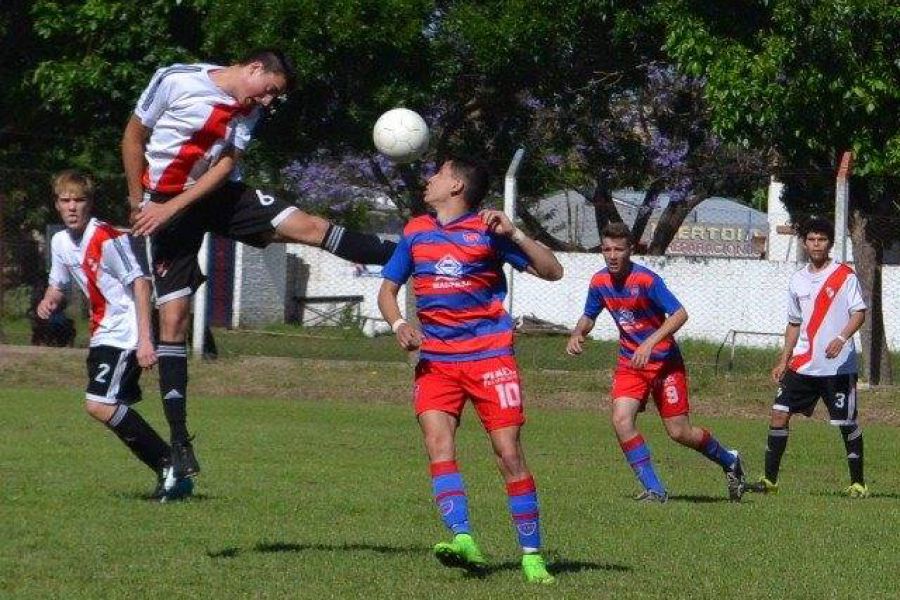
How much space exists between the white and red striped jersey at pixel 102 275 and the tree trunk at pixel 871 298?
431 inches

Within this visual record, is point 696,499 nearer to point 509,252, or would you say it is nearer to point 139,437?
point 139,437

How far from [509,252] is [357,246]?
1125 mm

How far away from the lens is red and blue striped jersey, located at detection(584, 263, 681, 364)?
10414 millimetres

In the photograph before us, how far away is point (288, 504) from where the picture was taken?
9242 millimetres

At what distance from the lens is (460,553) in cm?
658

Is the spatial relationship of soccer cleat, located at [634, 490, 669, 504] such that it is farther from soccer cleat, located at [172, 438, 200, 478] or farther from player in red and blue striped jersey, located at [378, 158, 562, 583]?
player in red and blue striped jersey, located at [378, 158, 562, 583]

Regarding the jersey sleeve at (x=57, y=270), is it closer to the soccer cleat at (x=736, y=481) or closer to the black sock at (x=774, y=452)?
the soccer cleat at (x=736, y=481)

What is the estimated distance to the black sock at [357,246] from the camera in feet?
25.3

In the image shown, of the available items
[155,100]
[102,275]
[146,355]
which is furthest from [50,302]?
[155,100]

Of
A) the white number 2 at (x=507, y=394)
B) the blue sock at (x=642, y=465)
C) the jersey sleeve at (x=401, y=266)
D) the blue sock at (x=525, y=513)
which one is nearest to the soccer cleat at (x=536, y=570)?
the blue sock at (x=525, y=513)

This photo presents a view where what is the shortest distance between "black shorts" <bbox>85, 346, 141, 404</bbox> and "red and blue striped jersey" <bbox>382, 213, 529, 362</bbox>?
10.2 feet

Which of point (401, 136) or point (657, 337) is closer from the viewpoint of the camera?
point (657, 337)

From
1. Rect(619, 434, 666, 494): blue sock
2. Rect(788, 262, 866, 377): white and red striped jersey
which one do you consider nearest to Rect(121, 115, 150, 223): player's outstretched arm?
Rect(619, 434, 666, 494): blue sock

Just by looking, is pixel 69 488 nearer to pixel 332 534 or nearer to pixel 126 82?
pixel 332 534
